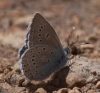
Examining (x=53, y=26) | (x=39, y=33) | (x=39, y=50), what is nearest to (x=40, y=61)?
(x=39, y=50)

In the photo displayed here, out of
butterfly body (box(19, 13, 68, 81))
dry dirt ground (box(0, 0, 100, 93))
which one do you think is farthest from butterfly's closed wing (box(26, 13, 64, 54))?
dry dirt ground (box(0, 0, 100, 93))

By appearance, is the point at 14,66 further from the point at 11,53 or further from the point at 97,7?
the point at 97,7

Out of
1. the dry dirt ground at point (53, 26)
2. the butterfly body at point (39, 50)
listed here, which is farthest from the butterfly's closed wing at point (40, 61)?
the dry dirt ground at point (53, 26)

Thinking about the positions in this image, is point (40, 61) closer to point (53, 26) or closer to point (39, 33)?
point (39, 33)

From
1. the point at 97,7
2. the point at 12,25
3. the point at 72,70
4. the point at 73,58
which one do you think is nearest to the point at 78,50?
the point at 73,58

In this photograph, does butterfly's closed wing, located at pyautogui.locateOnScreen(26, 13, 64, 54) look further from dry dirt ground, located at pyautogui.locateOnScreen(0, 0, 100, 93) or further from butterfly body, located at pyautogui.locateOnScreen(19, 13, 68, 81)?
dry dirt ground, located at pyautogui.locateOnScreen(0, 0, 100, 93)

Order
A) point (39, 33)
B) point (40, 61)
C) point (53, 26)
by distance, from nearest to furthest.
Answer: point (39, 33), point (40, 61), point (53, 26)
